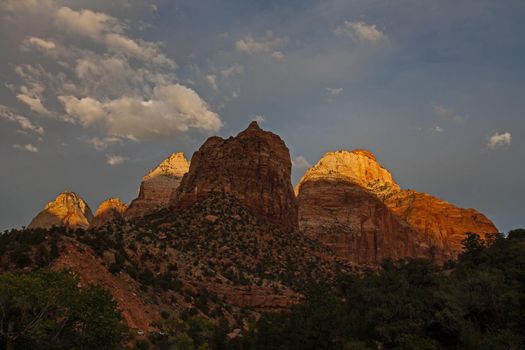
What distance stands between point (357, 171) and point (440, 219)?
3068 centimetres

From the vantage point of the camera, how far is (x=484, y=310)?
109ft

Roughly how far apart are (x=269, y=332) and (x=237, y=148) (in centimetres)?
5808

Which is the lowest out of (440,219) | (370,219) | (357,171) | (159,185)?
(370,219)

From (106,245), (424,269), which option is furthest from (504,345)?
(106,245)

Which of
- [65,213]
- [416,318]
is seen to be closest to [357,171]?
[65,213]

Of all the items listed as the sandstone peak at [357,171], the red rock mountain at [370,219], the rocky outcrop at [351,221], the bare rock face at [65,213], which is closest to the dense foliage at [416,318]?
the red rock mountain at [370,219]

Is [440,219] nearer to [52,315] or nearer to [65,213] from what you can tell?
[65,213]

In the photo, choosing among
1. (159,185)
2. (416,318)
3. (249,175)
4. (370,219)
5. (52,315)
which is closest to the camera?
(52,315)

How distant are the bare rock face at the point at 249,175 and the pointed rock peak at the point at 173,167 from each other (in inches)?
2486

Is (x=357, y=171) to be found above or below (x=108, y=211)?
above

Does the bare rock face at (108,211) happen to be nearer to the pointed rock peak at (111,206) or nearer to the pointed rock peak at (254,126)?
the pointed rock peak at (111,206)

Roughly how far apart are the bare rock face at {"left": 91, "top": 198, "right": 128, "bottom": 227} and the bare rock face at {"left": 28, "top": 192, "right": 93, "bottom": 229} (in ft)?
21.2

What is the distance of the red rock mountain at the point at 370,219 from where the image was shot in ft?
481

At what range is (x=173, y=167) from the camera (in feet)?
535
